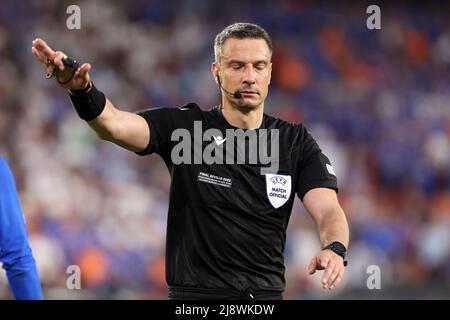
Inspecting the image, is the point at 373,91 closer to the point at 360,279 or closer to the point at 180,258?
the point at 360,279

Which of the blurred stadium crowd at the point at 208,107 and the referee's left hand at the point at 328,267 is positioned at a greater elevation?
the blurred stadium crowd at the point at 208,107

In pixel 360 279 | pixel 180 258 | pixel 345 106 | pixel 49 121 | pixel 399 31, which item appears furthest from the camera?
pixel 399 31

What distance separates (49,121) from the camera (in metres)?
11.4

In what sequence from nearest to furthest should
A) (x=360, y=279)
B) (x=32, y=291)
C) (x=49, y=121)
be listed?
(x=32, y=291)
(x=360, y=279)
(x=49, y=121)

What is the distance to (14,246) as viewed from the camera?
3924mm

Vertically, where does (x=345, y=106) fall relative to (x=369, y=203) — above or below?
above

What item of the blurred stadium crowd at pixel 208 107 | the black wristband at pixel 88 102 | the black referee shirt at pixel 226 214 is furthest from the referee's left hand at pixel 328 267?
the blurred stadium crowd at pixel 208 107

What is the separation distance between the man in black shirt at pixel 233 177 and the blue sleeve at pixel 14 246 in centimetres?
48

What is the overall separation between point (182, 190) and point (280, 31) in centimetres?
963

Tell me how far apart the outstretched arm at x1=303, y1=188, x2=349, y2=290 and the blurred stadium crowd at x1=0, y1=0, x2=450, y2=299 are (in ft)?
16.1

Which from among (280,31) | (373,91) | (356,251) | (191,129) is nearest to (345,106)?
(373,91)

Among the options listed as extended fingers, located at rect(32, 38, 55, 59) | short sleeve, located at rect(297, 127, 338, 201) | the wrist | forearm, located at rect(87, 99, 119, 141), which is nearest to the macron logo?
short sleeve, located at rect(297, 127, 338, 201)

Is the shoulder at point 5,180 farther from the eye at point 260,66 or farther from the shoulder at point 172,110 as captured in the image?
the eye at point 260,66

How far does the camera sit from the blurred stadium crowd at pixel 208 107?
1019cm
